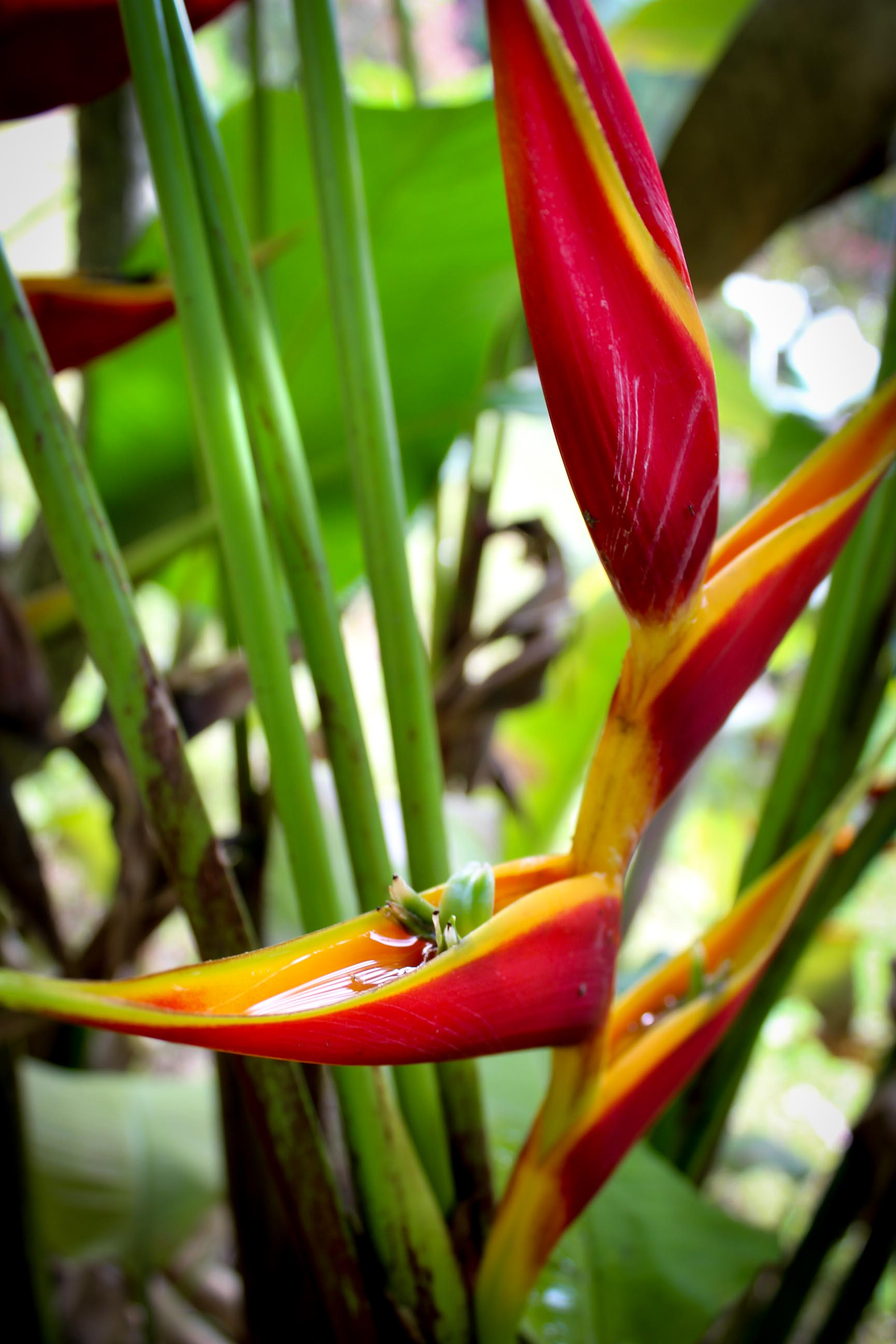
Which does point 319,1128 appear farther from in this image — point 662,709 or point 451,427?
point 451,427

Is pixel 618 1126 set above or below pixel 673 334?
below

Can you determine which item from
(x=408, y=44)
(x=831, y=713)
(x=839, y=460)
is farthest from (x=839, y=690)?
(x=408, y=44)

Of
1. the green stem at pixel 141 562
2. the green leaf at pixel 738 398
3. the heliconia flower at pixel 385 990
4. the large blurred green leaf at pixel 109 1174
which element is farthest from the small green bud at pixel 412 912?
the green leaf at pixel 738 398

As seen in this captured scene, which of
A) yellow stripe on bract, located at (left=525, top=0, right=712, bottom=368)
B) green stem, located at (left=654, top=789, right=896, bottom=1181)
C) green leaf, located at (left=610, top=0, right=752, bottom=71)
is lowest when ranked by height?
green stem, located at (left=654, top=789, right=896, bottom=1181)

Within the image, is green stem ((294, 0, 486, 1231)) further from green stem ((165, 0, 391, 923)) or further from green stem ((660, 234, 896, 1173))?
green stem ((660, 234, 896, 1173))

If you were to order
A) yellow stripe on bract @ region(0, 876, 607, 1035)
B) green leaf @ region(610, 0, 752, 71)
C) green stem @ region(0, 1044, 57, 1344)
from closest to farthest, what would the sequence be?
yellow stripe on bract @ region(0, 876, 607, 1035)
green stem @ region(0, 1044, 57, 1344)
green leaf @ region(610, 0, 752, 71)

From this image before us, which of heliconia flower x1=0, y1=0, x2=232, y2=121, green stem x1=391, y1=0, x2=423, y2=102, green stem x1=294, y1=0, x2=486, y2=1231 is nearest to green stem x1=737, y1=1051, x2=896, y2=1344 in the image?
green stem x1=294, y1=0, x2=486, y2=1231

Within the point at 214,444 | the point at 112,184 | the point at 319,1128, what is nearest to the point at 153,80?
the point at 214,444
